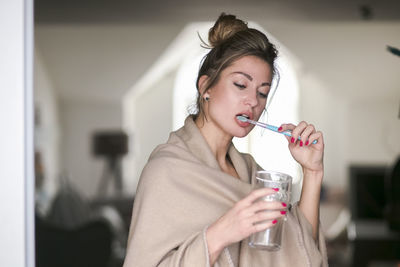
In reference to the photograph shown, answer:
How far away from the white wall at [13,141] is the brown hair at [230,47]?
1.66ft

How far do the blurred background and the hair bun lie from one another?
73 centimetres

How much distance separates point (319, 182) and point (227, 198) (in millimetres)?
252

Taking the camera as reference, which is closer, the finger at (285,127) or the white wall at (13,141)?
the white wall at (13,141)

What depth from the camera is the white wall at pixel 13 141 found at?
3.60 feet

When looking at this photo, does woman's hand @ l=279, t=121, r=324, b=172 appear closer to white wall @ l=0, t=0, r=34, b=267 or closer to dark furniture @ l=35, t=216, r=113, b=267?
white wall @ l=0, t=0, r=34, b=267

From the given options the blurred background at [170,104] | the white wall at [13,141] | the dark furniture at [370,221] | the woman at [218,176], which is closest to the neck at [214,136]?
the woman at [218,176]

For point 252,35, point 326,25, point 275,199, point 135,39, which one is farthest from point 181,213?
point 135,39

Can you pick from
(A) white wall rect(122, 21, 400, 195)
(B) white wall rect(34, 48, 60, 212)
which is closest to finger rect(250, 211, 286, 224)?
(A) white wall rect(122, 21, 400, 195)

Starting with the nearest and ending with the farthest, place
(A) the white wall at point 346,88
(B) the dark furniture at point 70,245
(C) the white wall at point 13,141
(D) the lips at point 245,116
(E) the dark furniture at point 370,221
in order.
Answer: (C) the white wall at point 13,141
(D) the lips at point 245,116
(B) the dark furniture at point 70,245
(E) the dark furniture at point 370,221
(A) the white wall at point 346,88

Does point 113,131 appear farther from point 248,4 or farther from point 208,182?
point 208,182

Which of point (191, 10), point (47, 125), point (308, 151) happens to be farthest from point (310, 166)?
point (47, 125)

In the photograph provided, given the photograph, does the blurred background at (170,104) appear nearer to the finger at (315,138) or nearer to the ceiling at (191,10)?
the ceiling at (191,10)

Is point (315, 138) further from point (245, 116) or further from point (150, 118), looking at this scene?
point (150, 118)

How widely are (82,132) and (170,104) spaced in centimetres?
139
